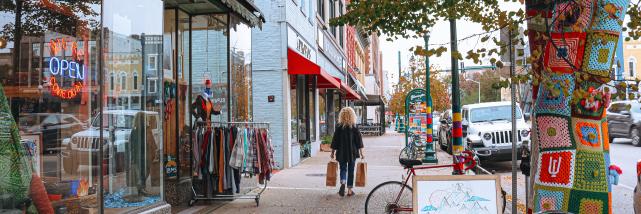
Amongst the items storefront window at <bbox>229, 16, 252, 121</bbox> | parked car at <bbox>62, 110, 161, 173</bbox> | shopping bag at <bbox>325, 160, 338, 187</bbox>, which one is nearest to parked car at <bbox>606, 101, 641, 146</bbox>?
storefront window at <bbox>229, 16, 252, 121</bbox>

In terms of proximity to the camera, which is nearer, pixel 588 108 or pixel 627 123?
pixel 588 108

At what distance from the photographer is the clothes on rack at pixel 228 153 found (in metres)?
7.89

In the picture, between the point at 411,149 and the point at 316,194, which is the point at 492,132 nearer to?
the point at 411,149

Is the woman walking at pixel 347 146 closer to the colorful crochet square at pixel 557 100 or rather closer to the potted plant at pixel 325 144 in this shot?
the colorful crochet square at pixel 557 100

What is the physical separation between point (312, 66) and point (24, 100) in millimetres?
9103

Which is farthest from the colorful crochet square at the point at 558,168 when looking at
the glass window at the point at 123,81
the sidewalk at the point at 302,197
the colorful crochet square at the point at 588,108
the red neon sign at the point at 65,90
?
the red neon sign at the point at 65,90

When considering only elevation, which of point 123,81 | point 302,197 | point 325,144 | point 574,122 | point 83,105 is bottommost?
point 302,197

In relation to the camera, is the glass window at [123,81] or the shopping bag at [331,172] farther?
the shopping bag at [331,172]

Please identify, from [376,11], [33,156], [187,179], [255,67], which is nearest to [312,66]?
[255,67]

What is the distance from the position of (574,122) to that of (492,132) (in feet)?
29.5

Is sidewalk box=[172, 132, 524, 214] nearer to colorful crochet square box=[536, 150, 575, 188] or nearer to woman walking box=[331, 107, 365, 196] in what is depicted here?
woman walking box=[331, 107, 365, 196]

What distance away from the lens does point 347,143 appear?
364 inches

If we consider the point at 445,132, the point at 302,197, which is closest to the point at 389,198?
the point at 302,197

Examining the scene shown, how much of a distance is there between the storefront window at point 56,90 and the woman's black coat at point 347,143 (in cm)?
439
